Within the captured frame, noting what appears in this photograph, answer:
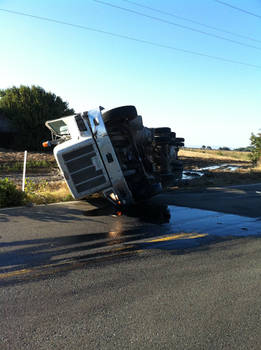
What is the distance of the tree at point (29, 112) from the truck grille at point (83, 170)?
22.3 metres

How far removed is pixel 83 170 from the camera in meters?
6.86

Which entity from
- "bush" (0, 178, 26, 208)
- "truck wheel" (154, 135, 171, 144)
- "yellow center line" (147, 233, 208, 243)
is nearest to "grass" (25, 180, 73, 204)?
"bush" (0, 178, 26, 208)

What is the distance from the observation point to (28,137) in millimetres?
27656

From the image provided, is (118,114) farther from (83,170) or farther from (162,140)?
(162,140)

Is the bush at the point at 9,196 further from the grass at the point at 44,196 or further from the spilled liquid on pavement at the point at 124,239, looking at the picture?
the spilled liquid on pavement at the point at 124,239

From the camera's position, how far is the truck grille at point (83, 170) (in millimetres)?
6770

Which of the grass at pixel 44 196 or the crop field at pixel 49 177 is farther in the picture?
the crop field at pixel 49 177

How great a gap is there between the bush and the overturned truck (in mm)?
1683

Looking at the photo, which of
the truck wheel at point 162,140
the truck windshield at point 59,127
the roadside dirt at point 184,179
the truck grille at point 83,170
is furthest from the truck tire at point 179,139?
the truck grille at point 83,170

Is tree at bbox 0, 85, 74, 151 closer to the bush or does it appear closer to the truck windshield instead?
the truck windshield

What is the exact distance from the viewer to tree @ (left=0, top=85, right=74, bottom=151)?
1087 inches

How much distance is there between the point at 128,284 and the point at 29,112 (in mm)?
27601

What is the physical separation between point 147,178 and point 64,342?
235 inches

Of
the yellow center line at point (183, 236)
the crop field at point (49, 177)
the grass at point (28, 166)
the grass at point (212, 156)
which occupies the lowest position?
the yellow center line at point (183, 236)
